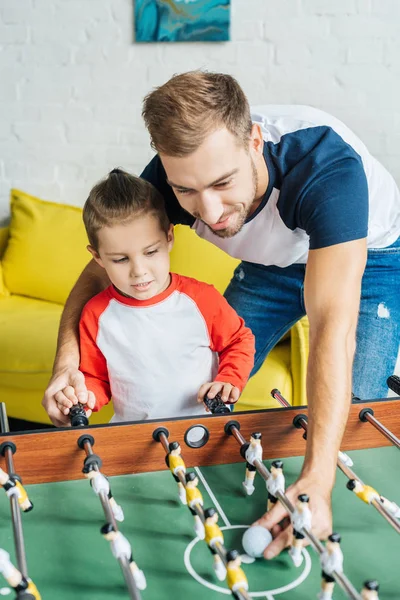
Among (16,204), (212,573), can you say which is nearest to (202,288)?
(212,573)

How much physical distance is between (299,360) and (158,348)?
1018 millimetres

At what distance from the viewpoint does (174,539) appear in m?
1.08

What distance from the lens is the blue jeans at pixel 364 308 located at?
1967mm

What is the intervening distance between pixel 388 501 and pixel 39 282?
8.17 ft

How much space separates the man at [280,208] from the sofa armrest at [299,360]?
0.76 meters

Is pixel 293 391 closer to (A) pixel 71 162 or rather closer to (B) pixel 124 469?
(B) pixel 124 469

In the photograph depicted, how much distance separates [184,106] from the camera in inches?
56.1

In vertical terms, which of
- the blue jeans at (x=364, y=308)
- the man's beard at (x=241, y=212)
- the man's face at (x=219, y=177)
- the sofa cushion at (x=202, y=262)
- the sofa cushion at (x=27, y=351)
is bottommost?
the sofa cushion at (x=27, y=351)

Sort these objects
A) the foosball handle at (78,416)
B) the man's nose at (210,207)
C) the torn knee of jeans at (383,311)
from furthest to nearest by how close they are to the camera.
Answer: the torn knee of jeans at (383,311)
the man's nose at (210,207)
the foosball handle at (78,416)

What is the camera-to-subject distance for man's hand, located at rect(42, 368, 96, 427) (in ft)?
4.94

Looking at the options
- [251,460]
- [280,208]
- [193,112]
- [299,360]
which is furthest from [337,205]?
[299,360]

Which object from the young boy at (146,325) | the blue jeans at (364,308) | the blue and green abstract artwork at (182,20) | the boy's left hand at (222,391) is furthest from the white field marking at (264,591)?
the blue and green abstract artwork at (182,20)

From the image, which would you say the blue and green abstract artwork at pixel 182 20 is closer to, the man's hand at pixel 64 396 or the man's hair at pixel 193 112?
the man's hair at pixel 193 112

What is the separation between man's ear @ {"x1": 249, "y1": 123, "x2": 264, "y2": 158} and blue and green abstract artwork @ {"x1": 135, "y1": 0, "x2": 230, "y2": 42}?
1881 mm
